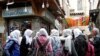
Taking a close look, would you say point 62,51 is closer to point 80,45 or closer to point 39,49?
point 80,45

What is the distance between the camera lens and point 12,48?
375 inches

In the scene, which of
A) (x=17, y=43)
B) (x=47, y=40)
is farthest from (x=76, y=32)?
(x=17, y=43)

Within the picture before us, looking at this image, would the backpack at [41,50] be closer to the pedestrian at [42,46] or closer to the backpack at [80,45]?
the pedestrian at [42,46]

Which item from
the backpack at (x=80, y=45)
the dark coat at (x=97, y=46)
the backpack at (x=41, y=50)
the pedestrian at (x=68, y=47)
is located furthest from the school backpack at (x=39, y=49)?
the dark coat at (x=97, y=46)

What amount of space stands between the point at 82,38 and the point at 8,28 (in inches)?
277

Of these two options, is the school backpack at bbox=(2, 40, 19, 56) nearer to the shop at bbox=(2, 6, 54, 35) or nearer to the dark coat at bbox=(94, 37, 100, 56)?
the dark coat at bbox=(94, 37, 100, 56)

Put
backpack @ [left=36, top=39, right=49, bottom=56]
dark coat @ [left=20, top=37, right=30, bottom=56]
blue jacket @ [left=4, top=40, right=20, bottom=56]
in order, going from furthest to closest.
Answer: dark coat @ [left=20, top=37, right=30, bottom=56], backpack @ [left=36, top=39, right=49, bottom=56], blue jacket @ [left=4, top=40, right=20, bottom=56]

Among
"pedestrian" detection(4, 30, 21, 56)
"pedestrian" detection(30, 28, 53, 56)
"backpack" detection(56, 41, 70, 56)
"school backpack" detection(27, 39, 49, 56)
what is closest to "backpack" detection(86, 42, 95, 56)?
"backpack" detection(56, 41, 70, 56)

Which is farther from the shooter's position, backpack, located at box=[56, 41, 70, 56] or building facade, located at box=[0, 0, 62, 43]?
building facade, located at box=[0, 0, 62, 43]

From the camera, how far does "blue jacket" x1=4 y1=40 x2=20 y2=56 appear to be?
940 cm

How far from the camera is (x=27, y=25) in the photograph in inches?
611

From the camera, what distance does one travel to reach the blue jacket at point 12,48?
Result: 9.40 metres

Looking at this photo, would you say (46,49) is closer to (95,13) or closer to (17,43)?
(17,43)

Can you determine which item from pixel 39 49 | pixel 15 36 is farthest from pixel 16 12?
pixel 39 49
